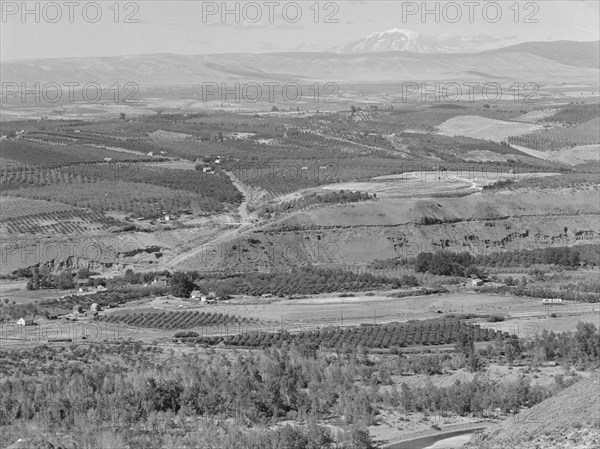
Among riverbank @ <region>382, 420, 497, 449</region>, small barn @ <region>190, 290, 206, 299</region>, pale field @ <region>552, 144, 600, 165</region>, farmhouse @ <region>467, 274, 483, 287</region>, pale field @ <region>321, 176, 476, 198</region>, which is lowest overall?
farmhouse @ <region>467, 274, 483, 287</region>

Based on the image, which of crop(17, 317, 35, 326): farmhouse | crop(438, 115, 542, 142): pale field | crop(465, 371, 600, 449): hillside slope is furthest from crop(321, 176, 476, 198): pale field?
crop(465, 371, 600, 449): hillside slope

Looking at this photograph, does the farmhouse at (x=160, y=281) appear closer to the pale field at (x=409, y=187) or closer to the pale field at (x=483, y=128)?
the pale field at (x=409, y=187)

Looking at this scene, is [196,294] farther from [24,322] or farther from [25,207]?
[25,207]

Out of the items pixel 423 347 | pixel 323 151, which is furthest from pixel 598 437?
pixel 323 151

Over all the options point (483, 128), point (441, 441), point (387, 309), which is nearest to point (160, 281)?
point (387, 309)

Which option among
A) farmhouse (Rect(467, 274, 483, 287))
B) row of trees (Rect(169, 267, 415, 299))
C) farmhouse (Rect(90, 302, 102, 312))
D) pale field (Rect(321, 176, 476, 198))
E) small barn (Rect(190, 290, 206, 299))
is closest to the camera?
farmhouse (Rect(90, 302, 102, 312))

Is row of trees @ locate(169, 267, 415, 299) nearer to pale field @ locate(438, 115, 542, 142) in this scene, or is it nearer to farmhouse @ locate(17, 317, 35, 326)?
farmhouse @ locate(17, 317, 35, 326)
